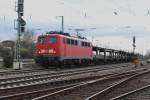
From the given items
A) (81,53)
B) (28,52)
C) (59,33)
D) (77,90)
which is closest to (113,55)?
(28,52)

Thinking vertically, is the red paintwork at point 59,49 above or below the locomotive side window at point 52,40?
→ below

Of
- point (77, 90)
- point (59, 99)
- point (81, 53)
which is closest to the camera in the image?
point (59, 99)

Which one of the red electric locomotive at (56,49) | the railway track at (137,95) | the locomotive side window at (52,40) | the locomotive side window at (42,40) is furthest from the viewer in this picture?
the locomotive side window at (42,40)

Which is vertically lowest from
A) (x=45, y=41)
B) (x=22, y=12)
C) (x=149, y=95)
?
(x=149, y=95)

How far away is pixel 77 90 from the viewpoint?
698 inches

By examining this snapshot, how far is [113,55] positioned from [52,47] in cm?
2812

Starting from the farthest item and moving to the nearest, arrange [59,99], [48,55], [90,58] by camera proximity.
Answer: [90,58]
[48,55]
[59,99]

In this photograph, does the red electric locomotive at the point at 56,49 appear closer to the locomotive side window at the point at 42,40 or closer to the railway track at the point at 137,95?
the locomotive side window at the point at 42,40

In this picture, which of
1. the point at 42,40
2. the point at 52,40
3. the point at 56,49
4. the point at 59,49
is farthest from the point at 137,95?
the point at 42,40

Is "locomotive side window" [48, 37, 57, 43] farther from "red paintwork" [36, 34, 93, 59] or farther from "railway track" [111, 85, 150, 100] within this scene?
"railway track" [111, 85, 150, 100]

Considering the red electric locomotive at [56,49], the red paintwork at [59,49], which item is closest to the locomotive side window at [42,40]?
the red electric locomotive at [56,49]

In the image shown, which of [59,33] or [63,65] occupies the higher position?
[59,33]

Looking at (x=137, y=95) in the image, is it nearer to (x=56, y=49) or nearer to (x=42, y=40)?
(x=56, y=49)

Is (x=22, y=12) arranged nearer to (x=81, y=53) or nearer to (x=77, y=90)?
(x=81, y=53)
